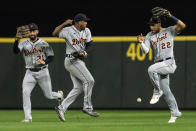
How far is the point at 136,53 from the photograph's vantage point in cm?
1477

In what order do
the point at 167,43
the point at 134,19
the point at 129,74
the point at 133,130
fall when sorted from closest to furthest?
the point at 133,130 < the point at 167,43 < the point at 129,74 < the point at 134,19

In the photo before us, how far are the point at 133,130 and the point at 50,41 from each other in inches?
→ 277

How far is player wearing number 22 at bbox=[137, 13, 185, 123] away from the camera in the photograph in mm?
9562

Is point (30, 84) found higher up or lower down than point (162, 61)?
lower down

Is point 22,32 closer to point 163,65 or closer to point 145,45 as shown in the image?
point 145,45

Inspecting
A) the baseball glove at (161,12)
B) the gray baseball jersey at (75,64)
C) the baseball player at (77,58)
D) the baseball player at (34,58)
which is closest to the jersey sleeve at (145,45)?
the baseball glove at (161,12)

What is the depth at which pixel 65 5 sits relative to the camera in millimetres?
16750

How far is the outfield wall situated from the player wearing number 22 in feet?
15.7

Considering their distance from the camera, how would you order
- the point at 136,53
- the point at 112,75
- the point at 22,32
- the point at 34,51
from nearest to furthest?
1. the point at 22,32
2. the point at 34,51
3. the point at 136,53
4. the point at 112,75

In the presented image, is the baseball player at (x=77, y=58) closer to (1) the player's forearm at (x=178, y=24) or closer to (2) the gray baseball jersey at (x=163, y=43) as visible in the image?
(2) the gray baseball jersey at (x=163, y=43)

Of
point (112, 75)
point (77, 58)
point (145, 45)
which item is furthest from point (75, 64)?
point (112, 75)

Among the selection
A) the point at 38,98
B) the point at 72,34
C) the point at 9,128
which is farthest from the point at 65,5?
the point at 9,128

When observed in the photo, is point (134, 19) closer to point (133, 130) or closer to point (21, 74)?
point (21, 74)

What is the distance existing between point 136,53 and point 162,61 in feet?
16.5
